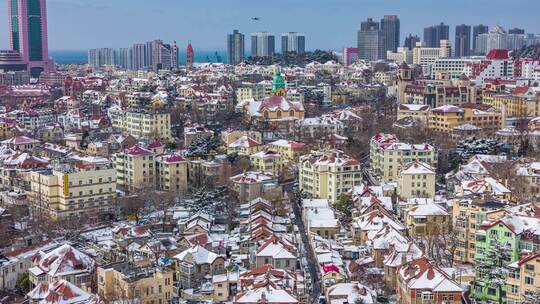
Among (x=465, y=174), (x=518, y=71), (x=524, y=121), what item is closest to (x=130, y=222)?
(x=465, y=174)

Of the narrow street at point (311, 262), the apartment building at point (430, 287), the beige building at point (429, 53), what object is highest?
the beige building at point (429, 53)

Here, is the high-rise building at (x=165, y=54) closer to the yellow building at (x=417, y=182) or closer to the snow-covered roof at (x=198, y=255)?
the yellow building at (x=417, y=182)

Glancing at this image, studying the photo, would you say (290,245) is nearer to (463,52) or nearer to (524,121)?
(524,121)

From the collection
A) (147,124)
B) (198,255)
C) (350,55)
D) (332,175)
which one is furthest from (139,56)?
(198,255)

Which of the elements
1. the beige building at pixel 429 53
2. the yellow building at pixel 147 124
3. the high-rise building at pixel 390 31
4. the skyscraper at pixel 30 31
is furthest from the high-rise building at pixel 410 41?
the yellow building at pixel 147 124

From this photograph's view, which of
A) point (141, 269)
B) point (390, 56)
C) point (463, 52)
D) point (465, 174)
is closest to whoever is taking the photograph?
point (141, 269)

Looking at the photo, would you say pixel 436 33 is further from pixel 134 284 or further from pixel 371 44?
pixel 134 284

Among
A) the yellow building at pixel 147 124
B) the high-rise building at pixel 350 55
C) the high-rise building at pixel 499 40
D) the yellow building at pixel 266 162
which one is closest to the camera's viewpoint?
the yellow building at pixel 266 162
